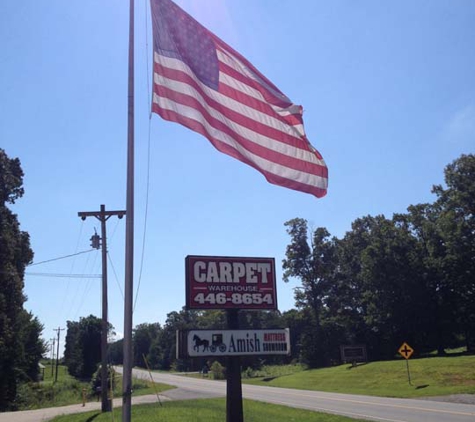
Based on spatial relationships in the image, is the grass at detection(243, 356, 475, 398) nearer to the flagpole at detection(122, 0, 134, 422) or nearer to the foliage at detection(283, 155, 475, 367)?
the foliage at detection(283, 155, 475, 367)

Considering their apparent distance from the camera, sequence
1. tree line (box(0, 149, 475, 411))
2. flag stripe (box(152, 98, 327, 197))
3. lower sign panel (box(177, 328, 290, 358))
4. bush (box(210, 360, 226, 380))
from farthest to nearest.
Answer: bush (box(210, 360, 226, 380)), tree line (box(0, 149, 475, 411)), lower sign panel (box(177, 328, 290, 358)), flag stripe (box(152, 98, 327, 197))

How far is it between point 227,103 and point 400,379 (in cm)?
Answer: 3398

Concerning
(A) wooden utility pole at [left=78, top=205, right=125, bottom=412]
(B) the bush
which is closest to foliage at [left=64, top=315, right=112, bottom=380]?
(B) the bush

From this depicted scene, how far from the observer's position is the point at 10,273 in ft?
104

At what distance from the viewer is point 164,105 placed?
28.3 feet

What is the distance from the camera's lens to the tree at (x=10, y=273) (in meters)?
31.4

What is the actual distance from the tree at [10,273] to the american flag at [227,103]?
26.0 m

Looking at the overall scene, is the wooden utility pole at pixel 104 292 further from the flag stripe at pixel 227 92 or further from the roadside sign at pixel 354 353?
the roadside sign at pixel 354 353

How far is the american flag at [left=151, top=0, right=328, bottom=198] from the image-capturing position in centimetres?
886

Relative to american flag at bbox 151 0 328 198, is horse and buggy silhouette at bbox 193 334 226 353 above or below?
below

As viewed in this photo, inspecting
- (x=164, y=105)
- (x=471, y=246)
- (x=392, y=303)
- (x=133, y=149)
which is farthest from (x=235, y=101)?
(x=392, y=303)

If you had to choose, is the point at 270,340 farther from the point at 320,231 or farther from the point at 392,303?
the point at 320,231

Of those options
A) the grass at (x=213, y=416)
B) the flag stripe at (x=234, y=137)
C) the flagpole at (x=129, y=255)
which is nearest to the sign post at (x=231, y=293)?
the flag stripe at (x=234, y=137)

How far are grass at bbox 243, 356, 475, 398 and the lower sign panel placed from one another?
65.6 feet
